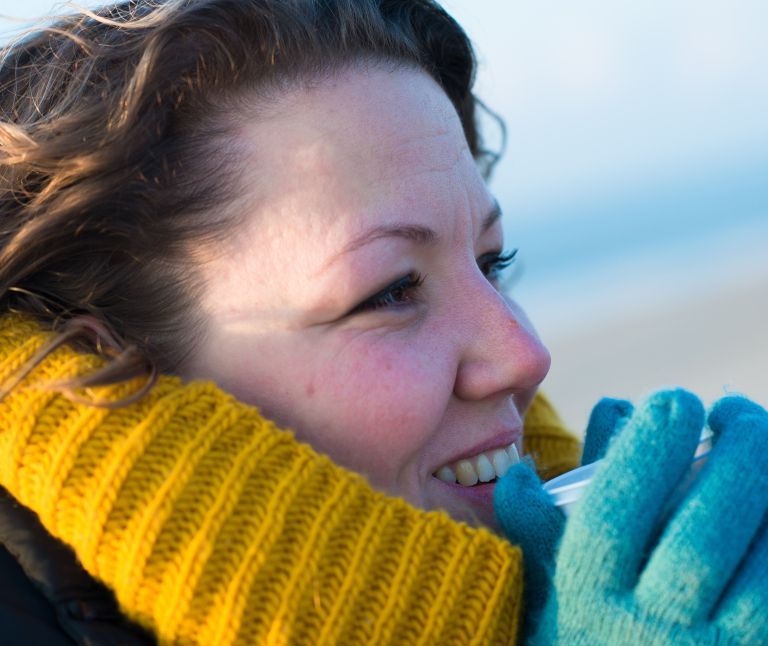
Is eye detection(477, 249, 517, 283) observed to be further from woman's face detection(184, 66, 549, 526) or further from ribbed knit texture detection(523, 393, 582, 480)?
ribbed knit texture detection(523, 393, 582, 480)

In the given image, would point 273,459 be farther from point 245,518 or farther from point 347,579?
point 347,579

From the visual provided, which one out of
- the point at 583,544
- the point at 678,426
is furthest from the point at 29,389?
A: the point at 678,426

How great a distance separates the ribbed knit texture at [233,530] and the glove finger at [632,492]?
18 centimetres

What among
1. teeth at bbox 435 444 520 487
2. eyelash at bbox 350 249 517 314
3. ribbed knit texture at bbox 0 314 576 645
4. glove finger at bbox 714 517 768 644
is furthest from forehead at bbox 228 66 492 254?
glove finger at bbox 714 517 768 644

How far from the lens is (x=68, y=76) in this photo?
208 cm

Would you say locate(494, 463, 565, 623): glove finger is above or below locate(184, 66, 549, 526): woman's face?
below

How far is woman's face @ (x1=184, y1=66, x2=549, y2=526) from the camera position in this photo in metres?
1.81

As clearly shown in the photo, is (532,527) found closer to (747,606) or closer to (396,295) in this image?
(747,606)

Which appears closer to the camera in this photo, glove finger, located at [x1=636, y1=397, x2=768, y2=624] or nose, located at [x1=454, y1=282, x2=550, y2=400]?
glove finger, located at [x1=636, y1=397, x2=768, y2=624]

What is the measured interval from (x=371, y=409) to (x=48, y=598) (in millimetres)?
698

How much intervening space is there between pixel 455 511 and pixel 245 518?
53 centimetres

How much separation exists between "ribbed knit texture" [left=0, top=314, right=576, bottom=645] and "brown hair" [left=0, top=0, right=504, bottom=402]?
0.23 meters

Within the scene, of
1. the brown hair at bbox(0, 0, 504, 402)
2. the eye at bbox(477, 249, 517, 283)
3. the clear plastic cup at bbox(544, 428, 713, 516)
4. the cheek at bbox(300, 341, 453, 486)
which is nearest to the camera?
the clear plastic cup at bbox(544, 428, 713, 516)

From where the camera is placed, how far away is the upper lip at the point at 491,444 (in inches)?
76.8
